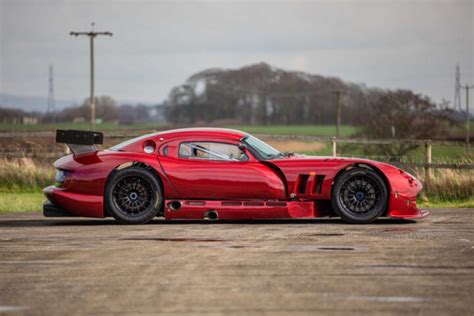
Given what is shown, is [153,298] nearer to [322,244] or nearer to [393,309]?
[393,309]

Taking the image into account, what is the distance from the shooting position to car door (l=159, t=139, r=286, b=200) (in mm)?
14336

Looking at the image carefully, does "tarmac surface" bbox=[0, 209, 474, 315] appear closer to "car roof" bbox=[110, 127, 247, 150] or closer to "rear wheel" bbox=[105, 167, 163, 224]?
"rear wheel" bbox=[105, 167, 163, 224]

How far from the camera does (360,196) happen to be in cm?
1441

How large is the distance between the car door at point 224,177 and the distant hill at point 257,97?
14119 centimetres

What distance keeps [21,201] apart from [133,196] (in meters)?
5.75

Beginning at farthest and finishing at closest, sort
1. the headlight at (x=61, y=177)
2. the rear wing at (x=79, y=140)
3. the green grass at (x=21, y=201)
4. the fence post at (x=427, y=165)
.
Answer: the fence post at (x=427, y=165) → the green grass at (x=21, y=201) → the rear wing at (x=79, y=140) → the headlight at (x=61, y=177)

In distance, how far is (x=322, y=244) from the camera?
11.6 m

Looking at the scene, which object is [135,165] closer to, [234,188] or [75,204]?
[75,204]

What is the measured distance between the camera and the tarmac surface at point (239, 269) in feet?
25.3

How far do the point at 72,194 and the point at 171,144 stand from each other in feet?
5.12

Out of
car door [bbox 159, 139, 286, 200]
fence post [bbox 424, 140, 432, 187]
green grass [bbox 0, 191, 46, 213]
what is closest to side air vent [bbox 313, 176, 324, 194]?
car door [bbox 159, 139, 286, 200]

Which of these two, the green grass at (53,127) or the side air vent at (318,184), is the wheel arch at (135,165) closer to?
the side air vent at (318,184)

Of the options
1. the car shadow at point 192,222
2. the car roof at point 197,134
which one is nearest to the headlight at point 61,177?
the car shadow at point 192,222

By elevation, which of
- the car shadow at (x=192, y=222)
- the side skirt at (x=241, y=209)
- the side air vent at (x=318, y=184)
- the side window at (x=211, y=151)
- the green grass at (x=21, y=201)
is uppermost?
the side window at (x=211, y=151)
